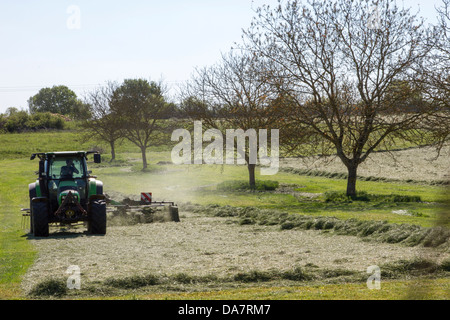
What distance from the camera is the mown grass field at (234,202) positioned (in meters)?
8.45

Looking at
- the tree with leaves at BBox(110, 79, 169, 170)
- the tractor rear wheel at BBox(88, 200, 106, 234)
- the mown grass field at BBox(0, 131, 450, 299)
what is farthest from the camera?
the tree with leaves at BBox(110, 79, 169, 170)

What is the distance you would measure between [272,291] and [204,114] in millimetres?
24427

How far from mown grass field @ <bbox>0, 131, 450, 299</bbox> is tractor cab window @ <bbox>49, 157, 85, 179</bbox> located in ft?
7.03

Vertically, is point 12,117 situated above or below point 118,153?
above

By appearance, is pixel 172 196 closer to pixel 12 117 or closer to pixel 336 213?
pixel 336 213

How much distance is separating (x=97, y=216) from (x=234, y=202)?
10.6 m

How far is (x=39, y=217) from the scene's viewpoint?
50.2 feet

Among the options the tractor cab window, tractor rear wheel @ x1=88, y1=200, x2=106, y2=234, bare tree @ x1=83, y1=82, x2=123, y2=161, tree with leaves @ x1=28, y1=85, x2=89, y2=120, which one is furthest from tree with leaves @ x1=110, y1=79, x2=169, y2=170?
tree with leaves @ x1=28, y1=85, x2=89, y2=120

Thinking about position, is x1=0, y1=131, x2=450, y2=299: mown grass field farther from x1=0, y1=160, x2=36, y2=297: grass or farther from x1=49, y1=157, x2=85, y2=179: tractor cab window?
x1=49, y1=157, x2=85, y2=179: tractor cab window

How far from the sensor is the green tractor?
15477 mm

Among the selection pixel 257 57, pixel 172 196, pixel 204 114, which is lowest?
pixel 172 196
